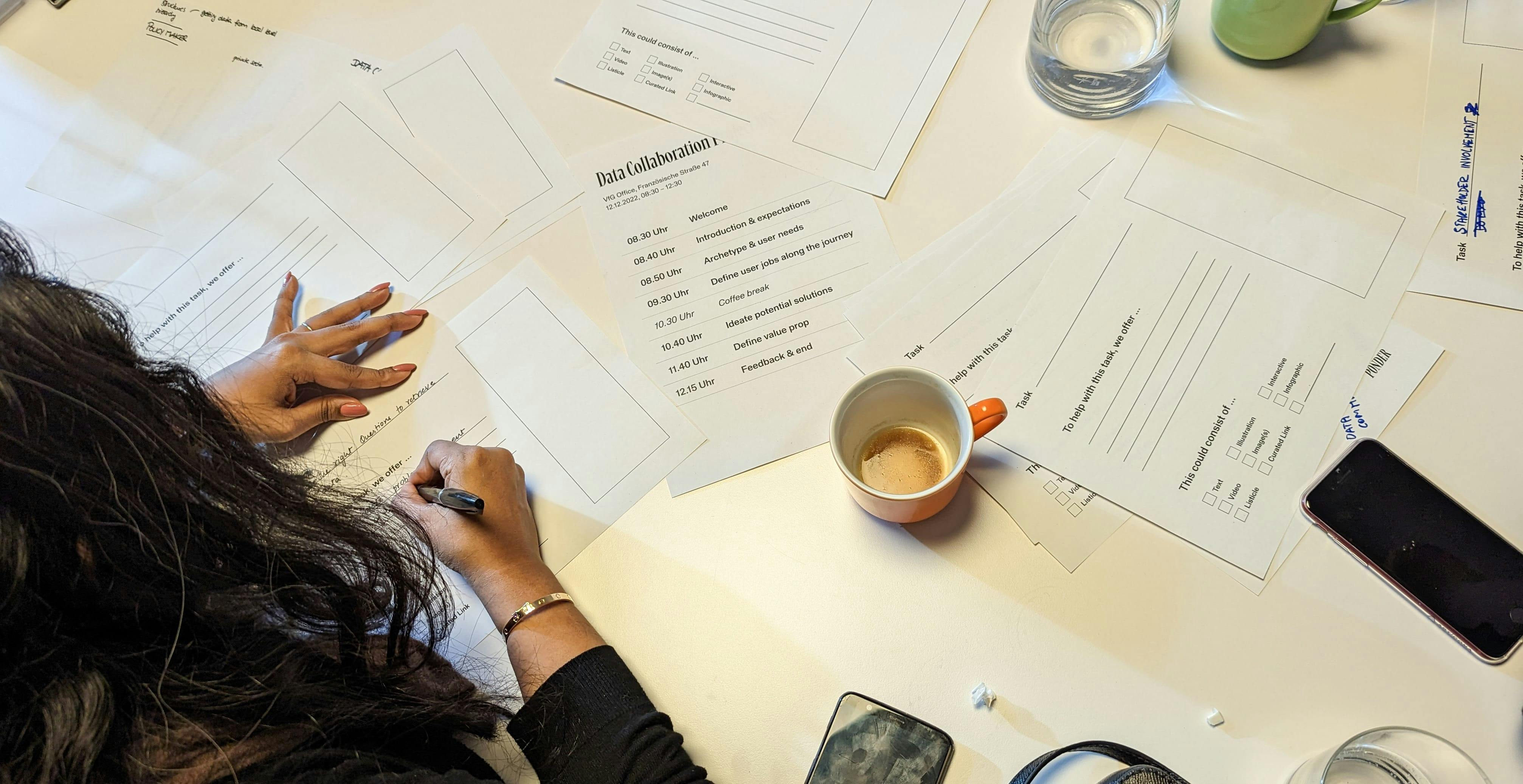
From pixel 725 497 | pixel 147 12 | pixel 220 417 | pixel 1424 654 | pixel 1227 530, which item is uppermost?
pixel 147 12

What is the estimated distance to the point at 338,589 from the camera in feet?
1.90

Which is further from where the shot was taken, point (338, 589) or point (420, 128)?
point (420, 128)

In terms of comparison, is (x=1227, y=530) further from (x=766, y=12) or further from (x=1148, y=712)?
(x=766, y=12)

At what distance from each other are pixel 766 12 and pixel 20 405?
692 mm

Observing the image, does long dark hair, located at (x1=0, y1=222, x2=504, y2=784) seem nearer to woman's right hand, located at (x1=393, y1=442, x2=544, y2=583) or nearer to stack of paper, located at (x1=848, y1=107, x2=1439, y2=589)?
woman's right hand, located at (x1=393, y1=442, x2=544, y2=583)

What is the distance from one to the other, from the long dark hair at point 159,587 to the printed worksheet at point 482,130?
0.28 meters

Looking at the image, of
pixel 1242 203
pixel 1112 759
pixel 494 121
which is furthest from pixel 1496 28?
pixel 494 121

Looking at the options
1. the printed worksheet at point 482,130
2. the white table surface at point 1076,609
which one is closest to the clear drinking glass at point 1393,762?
the white table surface at point 1076,609

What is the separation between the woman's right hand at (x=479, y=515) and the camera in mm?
646

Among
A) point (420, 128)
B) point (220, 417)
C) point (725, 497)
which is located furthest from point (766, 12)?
point (220, 417)

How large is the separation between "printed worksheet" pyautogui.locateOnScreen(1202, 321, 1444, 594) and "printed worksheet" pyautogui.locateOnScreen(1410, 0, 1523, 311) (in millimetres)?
53

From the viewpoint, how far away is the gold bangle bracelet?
0.63 metres

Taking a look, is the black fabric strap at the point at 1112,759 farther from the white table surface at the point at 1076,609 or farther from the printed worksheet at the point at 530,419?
the printed worksheet at the point at 530,419

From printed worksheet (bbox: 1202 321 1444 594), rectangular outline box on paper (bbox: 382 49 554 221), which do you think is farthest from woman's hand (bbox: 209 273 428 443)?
printed worksheet (bbox: 1202 321 1444 594)
